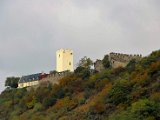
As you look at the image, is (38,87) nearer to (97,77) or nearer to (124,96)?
(97,77)

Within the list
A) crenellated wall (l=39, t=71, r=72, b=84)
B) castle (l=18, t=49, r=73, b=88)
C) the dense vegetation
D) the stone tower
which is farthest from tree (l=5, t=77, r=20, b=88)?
crenellated wall (l=39, t=71, r=72, b=84)

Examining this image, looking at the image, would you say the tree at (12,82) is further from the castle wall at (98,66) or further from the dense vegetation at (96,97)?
the castle wall at (98,66)

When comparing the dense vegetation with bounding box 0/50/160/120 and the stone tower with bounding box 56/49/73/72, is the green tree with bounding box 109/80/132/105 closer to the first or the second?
the dense vegetation with bounding box 0/50/160/120

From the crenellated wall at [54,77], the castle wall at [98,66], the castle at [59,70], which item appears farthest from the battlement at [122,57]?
the crenellated wall at [54,77]

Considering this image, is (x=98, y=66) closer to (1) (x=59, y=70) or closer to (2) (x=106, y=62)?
(2) (x=106, y=62)

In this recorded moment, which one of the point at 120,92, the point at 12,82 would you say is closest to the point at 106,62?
the point at 120,92

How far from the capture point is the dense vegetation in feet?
246

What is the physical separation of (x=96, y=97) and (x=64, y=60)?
119ft

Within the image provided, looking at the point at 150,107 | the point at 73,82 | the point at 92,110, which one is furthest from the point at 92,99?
the point at 150,107

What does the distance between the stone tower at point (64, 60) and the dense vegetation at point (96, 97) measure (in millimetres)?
10026

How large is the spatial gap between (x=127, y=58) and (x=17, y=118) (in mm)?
19409

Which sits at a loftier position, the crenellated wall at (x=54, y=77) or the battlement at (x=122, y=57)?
the battlement at (x=122, y=57)

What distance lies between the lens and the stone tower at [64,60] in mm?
122312

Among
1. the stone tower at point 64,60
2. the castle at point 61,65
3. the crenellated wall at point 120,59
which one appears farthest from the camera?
the stone tower at point 64,60
